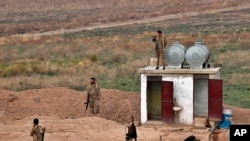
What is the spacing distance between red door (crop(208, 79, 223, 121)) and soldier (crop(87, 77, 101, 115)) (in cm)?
350

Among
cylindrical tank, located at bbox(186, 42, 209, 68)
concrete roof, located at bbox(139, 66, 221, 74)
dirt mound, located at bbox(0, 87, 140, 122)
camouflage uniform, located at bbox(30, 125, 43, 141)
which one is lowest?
camouflage uniform, located at bbox(30, 125, 43, 141)

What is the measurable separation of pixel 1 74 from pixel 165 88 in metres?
17.2

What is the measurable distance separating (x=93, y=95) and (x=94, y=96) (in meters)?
0.04

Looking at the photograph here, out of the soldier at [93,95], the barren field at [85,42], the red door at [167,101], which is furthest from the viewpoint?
the soldier at [93,95]

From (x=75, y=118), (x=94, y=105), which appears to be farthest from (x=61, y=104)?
(x=94, y=105)

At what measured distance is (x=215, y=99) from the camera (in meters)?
22.2

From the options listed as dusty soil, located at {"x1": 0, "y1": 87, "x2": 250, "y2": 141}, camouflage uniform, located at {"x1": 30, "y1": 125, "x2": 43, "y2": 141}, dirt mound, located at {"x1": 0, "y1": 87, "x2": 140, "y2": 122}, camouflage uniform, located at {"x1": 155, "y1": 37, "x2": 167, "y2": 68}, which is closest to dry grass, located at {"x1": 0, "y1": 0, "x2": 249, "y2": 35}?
dirt mound, located at {"x1": 0, "y1": 87, "x2": 140, "y2": 122}

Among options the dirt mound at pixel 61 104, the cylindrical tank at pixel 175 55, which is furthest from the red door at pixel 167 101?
the dirt mound at pixel 61 104

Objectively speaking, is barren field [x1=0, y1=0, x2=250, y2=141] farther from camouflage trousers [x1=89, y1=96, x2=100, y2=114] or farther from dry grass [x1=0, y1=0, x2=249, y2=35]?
camouflage trousers [x1=89, y1=96, x2=100, y2=114]

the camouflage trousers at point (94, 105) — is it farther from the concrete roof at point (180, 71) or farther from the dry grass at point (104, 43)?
the dry grass at point (104, 43)

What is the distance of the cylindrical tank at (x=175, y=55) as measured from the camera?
886 inches

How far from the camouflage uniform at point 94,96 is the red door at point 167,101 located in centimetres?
211

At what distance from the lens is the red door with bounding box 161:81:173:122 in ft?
72.9

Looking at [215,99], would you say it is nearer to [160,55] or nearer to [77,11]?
[160,55]
